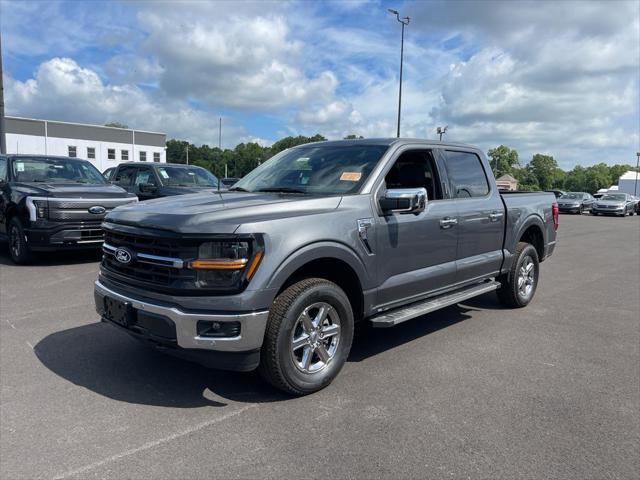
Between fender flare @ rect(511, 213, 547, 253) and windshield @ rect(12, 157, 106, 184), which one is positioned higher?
windshield @ rect(12, 157, 106, 184)

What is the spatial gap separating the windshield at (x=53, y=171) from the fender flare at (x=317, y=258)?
7.38 meters

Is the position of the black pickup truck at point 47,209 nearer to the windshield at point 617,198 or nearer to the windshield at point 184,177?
the windshield at point 184,177

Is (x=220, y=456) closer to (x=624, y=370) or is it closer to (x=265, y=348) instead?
(x=265, y=348)

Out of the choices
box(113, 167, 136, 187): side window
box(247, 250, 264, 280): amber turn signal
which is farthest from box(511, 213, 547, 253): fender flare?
box(113, 167, 136, 187): side window

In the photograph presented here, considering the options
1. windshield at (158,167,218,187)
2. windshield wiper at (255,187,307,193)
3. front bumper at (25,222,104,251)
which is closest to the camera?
windshield wiper at (255,187,307,193)

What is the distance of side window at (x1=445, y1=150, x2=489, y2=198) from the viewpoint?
521 centimetres

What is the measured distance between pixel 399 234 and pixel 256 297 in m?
1.52

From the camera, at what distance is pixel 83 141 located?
59.1 meters

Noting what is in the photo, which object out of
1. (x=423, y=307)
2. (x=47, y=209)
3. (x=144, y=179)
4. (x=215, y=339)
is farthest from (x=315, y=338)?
(x=144, y=179)

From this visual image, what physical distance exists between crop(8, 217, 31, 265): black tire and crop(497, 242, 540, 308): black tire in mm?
7273

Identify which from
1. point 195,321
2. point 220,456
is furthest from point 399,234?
point 220,456

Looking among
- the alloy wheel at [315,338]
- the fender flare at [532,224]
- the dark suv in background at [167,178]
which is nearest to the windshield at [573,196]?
the dark suv in background at [167,178]

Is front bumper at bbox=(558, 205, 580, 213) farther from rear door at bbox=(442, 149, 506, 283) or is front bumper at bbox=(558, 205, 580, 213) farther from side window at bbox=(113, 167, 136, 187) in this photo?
rear door at bbox=(442, 149, 506, 283)

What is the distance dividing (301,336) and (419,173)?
2.19 meters
